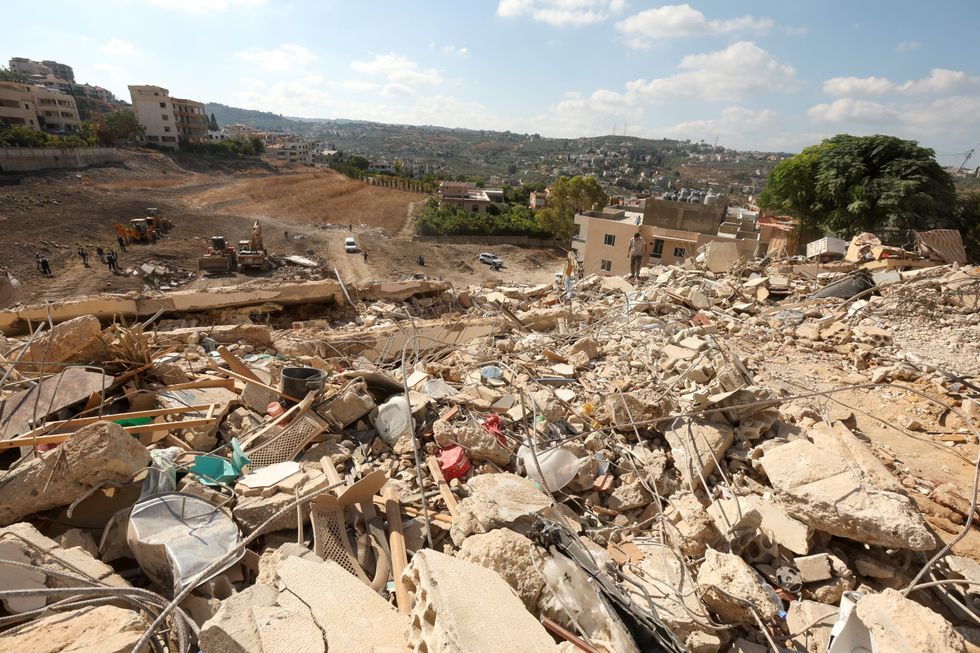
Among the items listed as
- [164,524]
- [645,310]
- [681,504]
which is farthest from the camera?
[645,310]

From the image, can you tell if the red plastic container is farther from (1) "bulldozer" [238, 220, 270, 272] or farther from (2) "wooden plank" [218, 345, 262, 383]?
(1) "bulldozer" [238, 220, 270, 272]

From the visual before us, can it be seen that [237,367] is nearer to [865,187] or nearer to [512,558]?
[512,558]

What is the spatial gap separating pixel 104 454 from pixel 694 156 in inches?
7889

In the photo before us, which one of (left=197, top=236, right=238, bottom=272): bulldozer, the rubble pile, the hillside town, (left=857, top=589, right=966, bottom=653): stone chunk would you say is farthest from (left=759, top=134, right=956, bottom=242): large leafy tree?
(left=197, top=236, right=238, bottom=272): bulldozer

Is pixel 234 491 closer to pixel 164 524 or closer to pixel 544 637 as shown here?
pixel 164 524

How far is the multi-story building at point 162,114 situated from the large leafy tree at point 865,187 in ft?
210

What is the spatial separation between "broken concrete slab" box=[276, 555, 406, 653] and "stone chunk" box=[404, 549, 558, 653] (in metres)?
0.10

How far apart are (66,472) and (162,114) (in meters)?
69.6

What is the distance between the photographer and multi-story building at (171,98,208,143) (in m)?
57.5

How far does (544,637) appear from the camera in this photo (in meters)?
1.90

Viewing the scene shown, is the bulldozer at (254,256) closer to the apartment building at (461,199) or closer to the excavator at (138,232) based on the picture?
the excavator at (138,232)

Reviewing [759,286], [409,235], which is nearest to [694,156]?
[409,235]

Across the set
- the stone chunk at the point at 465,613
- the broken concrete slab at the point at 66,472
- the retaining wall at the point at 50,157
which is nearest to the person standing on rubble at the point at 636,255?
the stone chunk at the point at 465,613

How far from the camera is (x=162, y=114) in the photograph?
5469 centimetres
